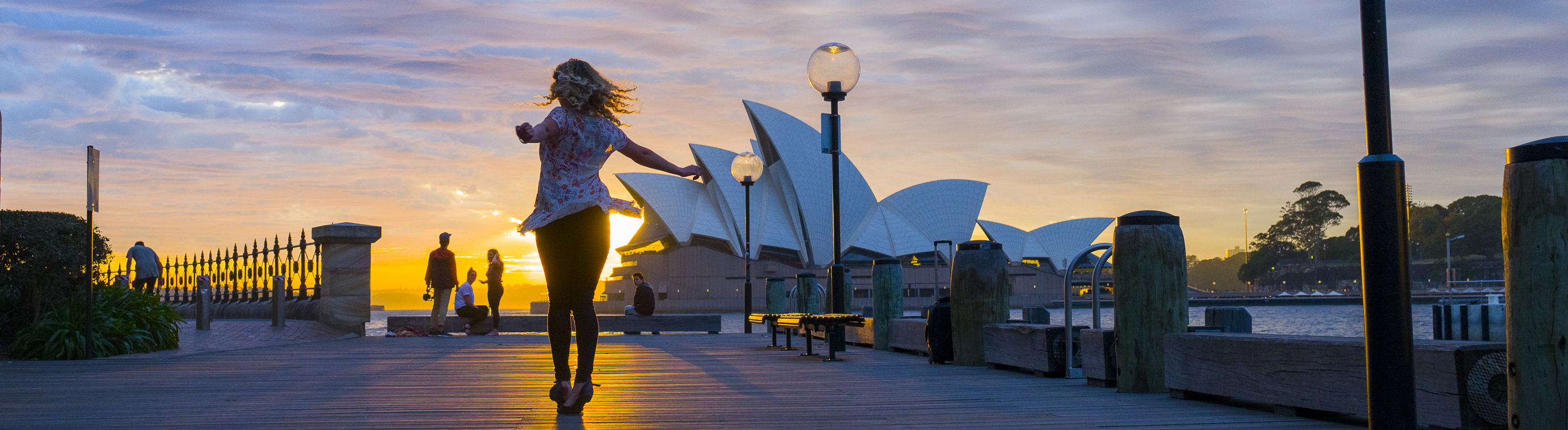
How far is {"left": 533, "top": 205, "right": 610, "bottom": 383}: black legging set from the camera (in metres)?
3.73

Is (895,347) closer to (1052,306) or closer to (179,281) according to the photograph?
(179,281)

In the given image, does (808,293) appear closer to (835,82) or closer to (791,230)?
(835,82)

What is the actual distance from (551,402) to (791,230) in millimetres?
60138

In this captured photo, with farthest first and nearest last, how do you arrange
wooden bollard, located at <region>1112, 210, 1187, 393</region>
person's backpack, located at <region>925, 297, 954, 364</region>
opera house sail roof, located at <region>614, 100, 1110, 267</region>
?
1. opera house sail roof, located at <region>614, 100, 1110, 267</region>
2. person's backpack, located at <region>925, 297, 954, 364</region>
3. wooden bollard, located at <region>1112, 210, 1187, 393</region>

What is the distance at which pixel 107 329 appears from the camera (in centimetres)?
786

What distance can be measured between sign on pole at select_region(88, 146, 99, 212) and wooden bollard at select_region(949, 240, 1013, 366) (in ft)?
20.6

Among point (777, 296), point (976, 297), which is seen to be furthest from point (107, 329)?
point (777, 296)

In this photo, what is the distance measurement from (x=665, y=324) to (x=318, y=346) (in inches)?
261

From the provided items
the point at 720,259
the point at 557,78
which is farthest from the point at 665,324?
the point at 720,259

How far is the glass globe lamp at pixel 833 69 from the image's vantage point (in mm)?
8406

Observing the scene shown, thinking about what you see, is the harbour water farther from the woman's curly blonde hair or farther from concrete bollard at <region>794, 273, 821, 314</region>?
the woman's curly blonde hair

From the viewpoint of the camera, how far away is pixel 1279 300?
83.3 meters

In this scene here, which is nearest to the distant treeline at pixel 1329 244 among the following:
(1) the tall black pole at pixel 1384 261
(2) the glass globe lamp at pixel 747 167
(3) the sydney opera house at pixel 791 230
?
(3) the sydney opera house at pixel 791 230

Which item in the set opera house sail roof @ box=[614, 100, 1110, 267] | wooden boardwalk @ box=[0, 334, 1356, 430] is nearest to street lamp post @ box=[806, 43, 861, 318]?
wooden boardwalk @ box=[0, 334, 1356, 430]
